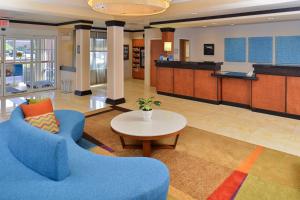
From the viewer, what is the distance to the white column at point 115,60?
7691mm

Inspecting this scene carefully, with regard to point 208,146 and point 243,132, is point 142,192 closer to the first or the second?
point 208,146

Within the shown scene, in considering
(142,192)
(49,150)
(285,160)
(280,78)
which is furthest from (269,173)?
(280,78)

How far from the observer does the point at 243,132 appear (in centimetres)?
529

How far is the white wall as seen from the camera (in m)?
8.88

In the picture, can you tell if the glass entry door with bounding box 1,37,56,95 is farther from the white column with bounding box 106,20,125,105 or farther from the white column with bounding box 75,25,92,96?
the white column with bounding box 106,20,125,105

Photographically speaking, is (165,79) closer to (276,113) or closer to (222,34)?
(222,34)

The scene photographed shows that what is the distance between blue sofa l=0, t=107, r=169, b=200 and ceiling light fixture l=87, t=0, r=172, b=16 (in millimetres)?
1964

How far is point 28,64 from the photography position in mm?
9852

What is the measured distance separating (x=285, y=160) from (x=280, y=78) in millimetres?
3176

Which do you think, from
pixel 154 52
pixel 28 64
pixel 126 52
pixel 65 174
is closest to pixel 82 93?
pixel 28 64

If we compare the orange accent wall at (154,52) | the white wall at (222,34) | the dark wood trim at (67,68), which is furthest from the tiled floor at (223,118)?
the white wall at (222,34)

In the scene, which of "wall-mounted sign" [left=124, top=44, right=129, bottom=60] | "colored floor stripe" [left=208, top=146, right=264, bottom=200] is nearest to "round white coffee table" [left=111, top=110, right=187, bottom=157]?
"colored floor stripe" [left=208, top=146, right=264, bottom=200]

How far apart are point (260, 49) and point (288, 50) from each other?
1.00m

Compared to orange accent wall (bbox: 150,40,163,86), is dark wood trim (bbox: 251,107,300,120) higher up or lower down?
lower down
